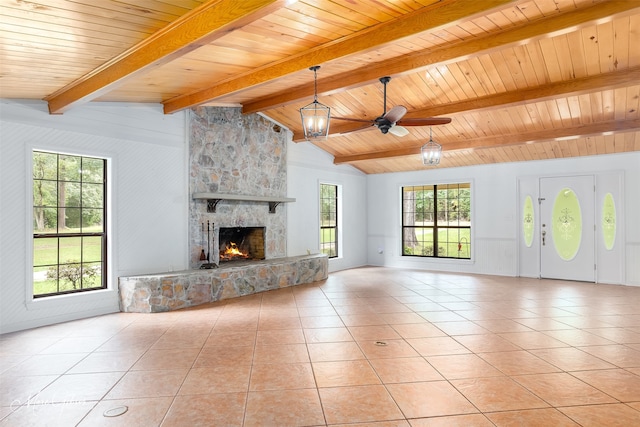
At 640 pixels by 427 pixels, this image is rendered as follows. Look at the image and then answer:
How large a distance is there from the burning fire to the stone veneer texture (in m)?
0.40

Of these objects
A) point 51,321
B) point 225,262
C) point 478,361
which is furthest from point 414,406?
point 225,262

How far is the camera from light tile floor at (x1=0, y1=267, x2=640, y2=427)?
274 centimetres

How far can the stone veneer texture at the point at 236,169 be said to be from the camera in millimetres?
6734

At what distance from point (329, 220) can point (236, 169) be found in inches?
126

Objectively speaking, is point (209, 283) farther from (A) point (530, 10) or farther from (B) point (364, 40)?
(A) point (530, 10)

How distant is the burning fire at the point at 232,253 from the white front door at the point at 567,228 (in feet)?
20.3

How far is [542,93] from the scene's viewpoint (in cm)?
518

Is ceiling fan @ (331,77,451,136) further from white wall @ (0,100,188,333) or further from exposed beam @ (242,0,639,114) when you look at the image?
white wall @ (0,100,188,333)

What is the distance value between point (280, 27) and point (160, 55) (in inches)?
44.1

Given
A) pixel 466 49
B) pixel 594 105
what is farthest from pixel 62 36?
pixel 594 105

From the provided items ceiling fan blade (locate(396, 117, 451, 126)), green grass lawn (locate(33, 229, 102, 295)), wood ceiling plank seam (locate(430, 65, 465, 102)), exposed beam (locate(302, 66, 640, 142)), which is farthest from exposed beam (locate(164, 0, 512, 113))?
exposed beam (locate(302, 66, 640, 142))

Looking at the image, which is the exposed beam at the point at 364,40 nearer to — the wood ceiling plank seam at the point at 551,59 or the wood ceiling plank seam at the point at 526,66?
the wood ceiling plank seam at the point at 526,66

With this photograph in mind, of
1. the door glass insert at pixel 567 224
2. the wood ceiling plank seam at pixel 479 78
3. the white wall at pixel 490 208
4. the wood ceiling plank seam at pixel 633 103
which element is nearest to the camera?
the wood ceiling plank seam at pixel 479 78

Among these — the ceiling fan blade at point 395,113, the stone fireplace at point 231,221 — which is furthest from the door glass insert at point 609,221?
the ceiling fan blade at point 395,113
